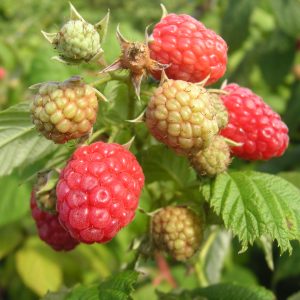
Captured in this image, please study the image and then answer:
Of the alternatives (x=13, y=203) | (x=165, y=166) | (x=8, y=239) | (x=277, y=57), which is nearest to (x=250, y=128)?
(x=165, y=166)

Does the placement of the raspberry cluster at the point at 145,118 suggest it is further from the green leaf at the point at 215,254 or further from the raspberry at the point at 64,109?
the green leaf at the point at 215,254

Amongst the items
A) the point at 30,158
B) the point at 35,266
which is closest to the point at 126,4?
the point at 35,266

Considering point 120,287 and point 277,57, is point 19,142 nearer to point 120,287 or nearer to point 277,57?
point 120,287

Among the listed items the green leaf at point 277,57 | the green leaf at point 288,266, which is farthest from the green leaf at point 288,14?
the green leaf at point 288,266

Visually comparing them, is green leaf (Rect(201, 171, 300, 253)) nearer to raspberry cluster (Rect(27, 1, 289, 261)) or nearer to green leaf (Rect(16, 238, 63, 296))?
raspberry cluster (Rect(27, 1, 289, 261))

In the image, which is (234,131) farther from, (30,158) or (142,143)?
(30,158)

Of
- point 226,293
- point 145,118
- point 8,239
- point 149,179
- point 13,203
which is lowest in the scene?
point 8,239

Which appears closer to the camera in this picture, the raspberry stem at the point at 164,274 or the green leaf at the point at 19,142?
the green leaf at the point at 19,142
